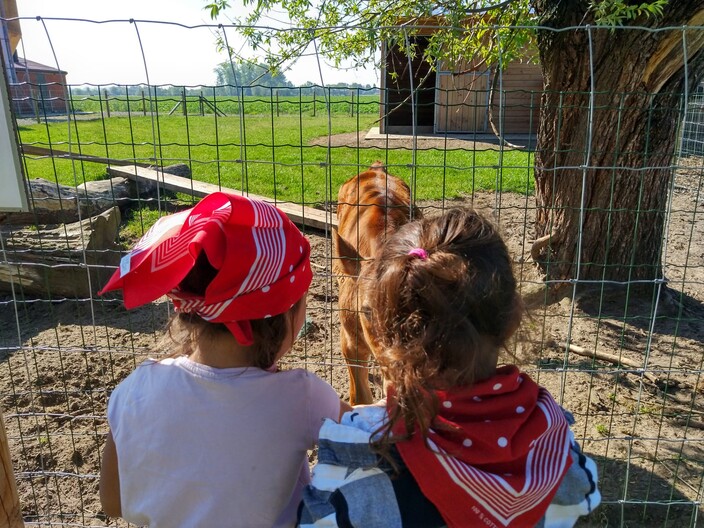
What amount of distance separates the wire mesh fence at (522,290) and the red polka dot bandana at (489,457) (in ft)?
1.06

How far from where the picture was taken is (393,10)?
4.25 m

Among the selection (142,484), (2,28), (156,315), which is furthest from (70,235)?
(142,484)

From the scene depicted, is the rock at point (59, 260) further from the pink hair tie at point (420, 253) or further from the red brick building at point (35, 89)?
the pink hair tie at point (420, 253)

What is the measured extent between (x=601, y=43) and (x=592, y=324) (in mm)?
2102

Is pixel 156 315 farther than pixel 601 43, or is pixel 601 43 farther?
pixel 156 315

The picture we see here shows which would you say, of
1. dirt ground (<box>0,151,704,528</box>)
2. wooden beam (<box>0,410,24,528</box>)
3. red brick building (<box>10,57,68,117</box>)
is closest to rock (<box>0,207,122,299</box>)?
dirt ground (<box>0,151,704,528</box>)

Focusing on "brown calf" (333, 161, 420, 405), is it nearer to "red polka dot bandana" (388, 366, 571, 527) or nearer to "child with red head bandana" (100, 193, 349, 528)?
"child with red head bandana" (100, 193, 349, 528)

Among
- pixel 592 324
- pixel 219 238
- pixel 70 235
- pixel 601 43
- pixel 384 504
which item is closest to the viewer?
pixel 384 504

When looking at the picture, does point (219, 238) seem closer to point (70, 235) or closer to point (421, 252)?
point (421, 252)

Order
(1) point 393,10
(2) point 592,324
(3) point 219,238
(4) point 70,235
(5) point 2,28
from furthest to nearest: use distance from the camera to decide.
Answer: (4) point 70,235 < (2) point 592,324 < (1) point 393,10 < (5) point 2,28 < (3) point 219,238

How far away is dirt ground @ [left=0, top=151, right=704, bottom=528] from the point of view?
2869 mm

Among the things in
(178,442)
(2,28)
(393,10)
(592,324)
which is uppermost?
(393,10)

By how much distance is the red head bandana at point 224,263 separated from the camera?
1.33 m

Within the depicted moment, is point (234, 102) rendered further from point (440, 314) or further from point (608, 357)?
point (608, 357)
